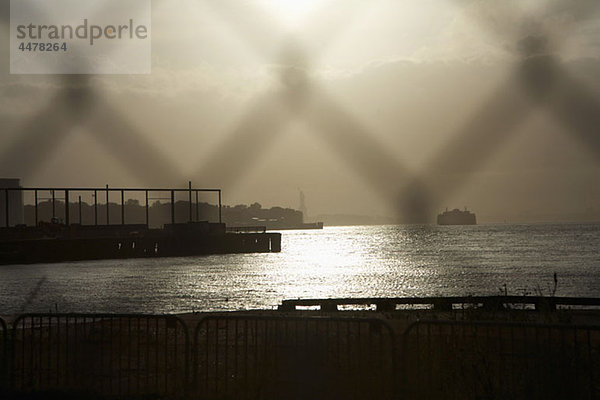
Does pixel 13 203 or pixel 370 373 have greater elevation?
pixel 13 203

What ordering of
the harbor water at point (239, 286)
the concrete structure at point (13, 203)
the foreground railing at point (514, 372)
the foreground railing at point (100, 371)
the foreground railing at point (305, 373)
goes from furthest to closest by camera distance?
1. the concrete structure at point (13, 203)
2. the harbor water at point (239, 286)
3. the foreground railing at point (100, 371)
4. the foreground railing at point (305, 373)
5. the foreground railing at point (514, 372)

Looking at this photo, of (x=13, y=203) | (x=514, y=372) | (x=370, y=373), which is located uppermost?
(x=13, y=203)

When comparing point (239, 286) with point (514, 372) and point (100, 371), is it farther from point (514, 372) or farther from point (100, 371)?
point (514, 372)

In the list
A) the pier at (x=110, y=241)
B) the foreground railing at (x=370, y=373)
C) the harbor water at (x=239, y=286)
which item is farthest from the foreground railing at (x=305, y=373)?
the pier at (x=110, y=241)

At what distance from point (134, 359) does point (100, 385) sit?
9.67 feet

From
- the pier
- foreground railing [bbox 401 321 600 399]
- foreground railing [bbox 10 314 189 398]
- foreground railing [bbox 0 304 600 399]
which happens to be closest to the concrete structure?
the pier

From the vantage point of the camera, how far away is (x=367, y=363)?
384 inches

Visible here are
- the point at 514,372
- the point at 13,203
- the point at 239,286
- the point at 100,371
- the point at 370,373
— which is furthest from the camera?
the point at 13,203

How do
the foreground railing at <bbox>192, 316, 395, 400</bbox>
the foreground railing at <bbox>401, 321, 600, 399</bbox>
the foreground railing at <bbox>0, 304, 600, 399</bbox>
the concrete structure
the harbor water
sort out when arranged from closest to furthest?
the foreground railing at <bbox>401, 321, 600, 399</bbox> < the foreground railing at <bbox>0, 304, 600, 399</bbox> < the foreground railing at <bbox>192, 316, 395, 400</bbox> < the harbor water < the concrete structure

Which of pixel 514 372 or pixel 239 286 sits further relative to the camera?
pixel 239 286

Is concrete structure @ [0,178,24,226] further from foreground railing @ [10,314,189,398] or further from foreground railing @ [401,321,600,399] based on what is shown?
foreground railing @ [401,321,600,399]

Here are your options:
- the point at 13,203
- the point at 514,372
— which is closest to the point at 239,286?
the point at 514,372

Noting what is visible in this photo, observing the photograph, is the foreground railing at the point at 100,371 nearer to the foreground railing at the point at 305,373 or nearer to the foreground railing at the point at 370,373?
the foreground railing at the point at 370,373

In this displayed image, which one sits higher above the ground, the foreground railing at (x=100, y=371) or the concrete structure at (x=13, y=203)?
the concrete structure at (x=13, y=203)
